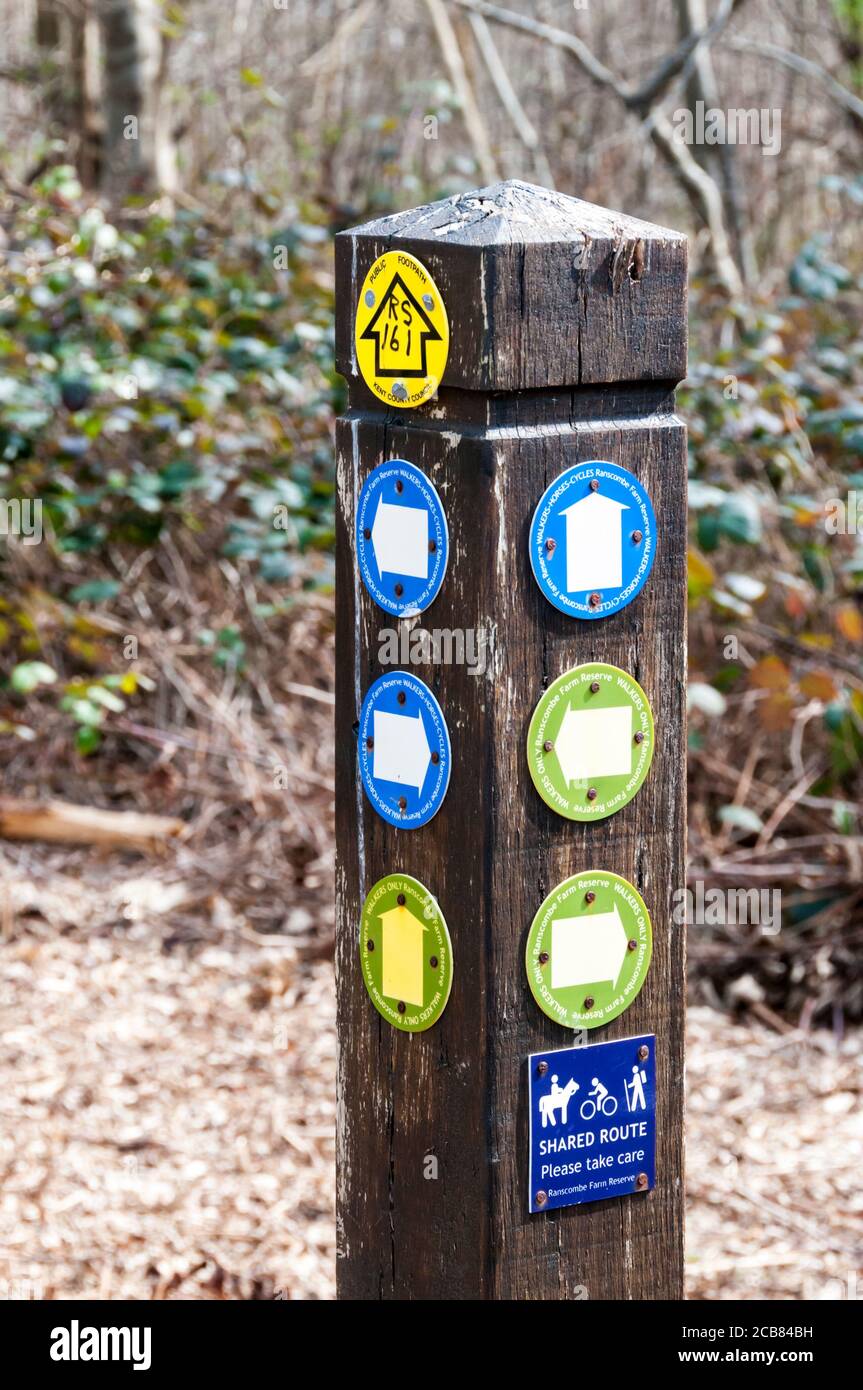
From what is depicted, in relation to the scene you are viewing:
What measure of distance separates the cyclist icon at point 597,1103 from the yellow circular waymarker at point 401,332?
74cm

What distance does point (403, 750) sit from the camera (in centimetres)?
184

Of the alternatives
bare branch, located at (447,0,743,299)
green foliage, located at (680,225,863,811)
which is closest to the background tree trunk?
bare branch, located at (447,0,743,299)

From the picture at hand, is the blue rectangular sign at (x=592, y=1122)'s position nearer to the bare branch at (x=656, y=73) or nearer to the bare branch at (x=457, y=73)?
the bare branch at (x=656, y=73)

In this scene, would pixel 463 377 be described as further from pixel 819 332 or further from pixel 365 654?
pixel 819 332

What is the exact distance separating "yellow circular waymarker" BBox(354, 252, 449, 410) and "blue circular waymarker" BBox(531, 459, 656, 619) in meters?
0.18

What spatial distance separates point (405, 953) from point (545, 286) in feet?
2.33

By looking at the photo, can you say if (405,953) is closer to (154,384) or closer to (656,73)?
(154,384)

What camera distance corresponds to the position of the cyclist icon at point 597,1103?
1842 millimetres

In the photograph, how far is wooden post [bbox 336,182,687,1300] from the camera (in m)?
1.74

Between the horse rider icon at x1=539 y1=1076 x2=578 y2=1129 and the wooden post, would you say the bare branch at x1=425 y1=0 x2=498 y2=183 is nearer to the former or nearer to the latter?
the wooden post

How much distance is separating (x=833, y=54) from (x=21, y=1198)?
8961 millimetres

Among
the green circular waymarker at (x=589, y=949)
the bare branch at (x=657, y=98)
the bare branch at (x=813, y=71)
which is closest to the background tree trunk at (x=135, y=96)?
the bare branch at (x=657, y=98)

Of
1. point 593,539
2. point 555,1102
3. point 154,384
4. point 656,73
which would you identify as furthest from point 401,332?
point 656,73

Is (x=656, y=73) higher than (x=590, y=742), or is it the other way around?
(x=656, y=73)
